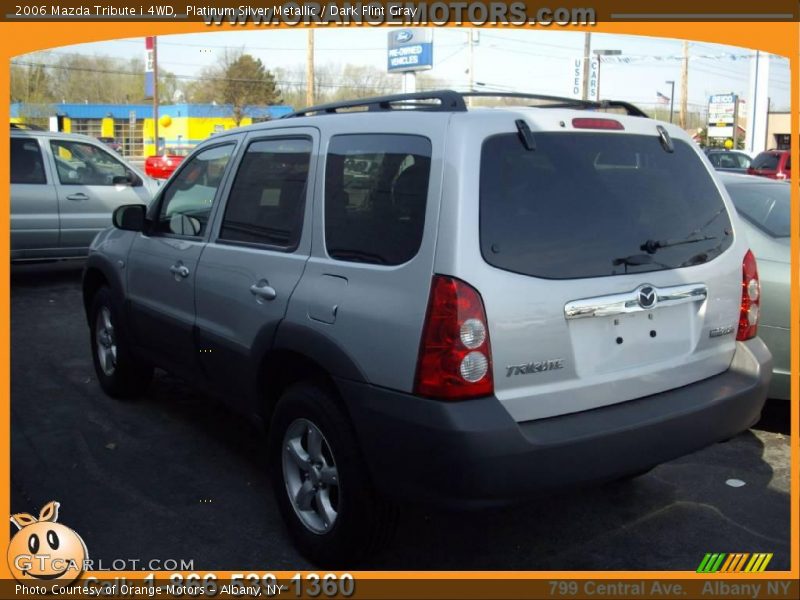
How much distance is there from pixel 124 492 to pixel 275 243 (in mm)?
1633

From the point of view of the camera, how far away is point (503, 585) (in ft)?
10.9

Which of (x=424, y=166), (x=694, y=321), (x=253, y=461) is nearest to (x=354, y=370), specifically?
(x=424, y=166)

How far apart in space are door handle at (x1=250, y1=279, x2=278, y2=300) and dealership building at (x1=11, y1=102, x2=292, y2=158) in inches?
2252

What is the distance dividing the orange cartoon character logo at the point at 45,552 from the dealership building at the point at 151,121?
57.5 metres

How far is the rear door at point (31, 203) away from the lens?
10.2 meters

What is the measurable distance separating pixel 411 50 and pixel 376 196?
46.3 metres

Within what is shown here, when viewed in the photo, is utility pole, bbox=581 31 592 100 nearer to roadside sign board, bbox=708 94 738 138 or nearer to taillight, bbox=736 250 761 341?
roadside sign board, bbox=708 94 738 138

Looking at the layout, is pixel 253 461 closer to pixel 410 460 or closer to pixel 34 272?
pixel 410 460

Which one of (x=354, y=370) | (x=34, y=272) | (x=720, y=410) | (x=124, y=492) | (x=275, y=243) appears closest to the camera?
(x=354, y=370)

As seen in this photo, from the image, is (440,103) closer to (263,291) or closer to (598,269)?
(598,269)

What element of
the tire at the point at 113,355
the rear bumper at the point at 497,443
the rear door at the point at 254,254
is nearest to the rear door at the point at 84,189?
the tire at the point at 113,355

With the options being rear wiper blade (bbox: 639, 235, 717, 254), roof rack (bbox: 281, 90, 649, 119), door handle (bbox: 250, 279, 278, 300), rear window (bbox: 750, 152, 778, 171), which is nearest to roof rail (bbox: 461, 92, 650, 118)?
roof rack (bbox: 281, 90, 649, 119)

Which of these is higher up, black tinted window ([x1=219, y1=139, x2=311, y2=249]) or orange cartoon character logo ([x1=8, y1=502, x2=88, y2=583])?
black tinted window ([x1=219, y1=139, x2=311, y2=249])

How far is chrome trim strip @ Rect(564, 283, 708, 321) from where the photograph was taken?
122 inches
